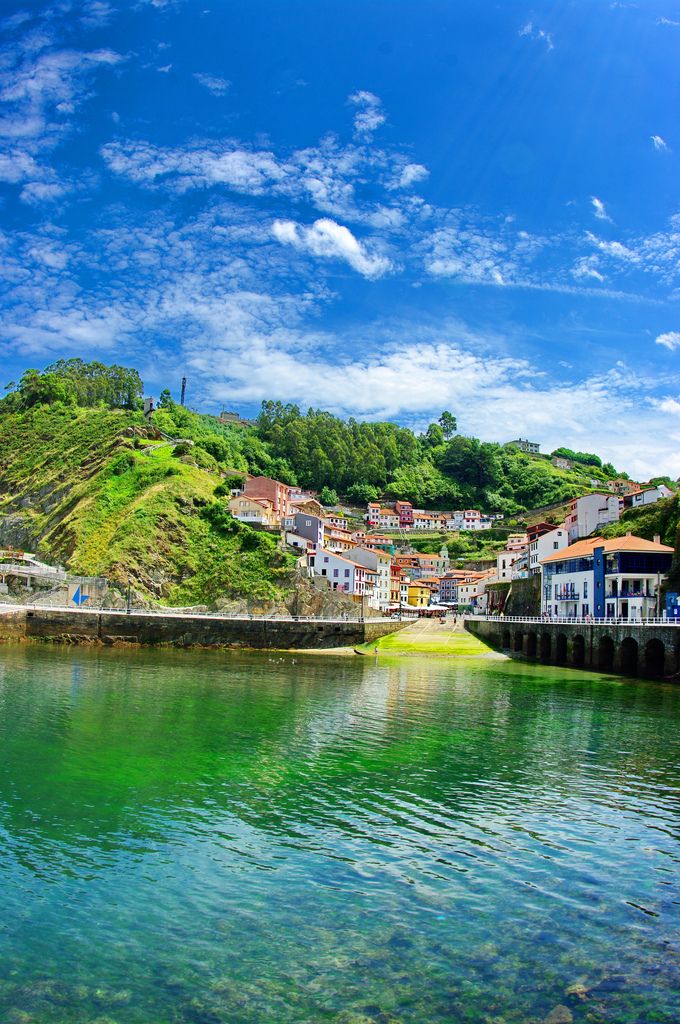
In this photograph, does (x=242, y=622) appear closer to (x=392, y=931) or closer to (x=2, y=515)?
(x=2, y=515)

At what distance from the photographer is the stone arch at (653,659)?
56.6 meters

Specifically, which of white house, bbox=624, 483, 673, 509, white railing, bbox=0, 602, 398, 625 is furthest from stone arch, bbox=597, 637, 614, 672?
white house, bbox=624, 483, 673, 509

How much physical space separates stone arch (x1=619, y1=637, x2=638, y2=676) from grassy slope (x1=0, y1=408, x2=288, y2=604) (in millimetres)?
41142

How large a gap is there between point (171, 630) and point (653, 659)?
46138 millimetres

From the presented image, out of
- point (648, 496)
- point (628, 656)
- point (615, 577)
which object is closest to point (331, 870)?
point (628, 656)

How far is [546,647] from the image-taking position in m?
74.0

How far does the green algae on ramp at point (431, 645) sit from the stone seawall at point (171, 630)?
3353 millimetres

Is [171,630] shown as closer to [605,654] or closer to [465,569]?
[605,654]

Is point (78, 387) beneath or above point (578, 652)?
above

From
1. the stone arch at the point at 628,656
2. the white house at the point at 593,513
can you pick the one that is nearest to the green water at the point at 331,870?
the stone arch at the point at 628,656

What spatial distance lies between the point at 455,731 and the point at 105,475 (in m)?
84.6

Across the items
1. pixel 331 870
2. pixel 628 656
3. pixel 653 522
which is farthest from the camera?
pixel 653 522

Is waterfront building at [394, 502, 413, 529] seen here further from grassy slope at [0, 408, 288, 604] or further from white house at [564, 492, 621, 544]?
white house at [564, 492, 621, 544]

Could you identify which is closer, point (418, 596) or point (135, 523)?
point (135, 523)
